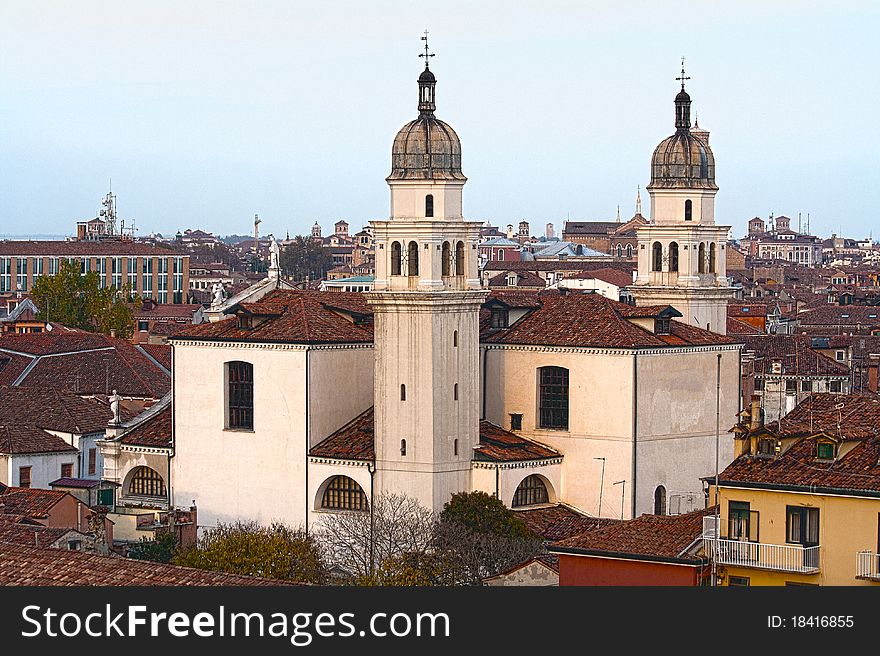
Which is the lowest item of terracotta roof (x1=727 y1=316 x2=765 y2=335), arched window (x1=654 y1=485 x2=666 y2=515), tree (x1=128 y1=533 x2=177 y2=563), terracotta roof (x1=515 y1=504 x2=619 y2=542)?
tree (x1=128 y1=533 x2=177 y2=563)

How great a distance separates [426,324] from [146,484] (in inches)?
337

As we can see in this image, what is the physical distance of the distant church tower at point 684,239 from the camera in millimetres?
64625

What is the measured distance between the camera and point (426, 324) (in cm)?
5472

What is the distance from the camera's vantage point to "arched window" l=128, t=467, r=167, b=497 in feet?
196

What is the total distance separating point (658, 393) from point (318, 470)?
704cm

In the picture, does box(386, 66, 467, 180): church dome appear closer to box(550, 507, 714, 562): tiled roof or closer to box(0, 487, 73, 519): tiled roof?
box(0, 487, 73, 519): tiled roof

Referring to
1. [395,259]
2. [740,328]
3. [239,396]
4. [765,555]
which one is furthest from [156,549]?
[740,328]

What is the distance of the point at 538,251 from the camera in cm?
19400

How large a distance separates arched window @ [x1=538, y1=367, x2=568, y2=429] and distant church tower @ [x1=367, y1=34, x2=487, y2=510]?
6.86 feet

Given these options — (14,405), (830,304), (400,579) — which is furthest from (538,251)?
(400,579)

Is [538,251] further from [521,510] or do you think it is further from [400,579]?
[400,579]

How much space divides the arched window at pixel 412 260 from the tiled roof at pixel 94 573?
21.9 meters

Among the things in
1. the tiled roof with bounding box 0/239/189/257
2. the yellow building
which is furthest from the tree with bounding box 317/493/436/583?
the tiled roof with bounding box 0/239/189/257

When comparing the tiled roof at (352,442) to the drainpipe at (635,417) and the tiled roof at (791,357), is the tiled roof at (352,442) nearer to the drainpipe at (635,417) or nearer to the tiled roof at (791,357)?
the drainpipe at (635,417)
